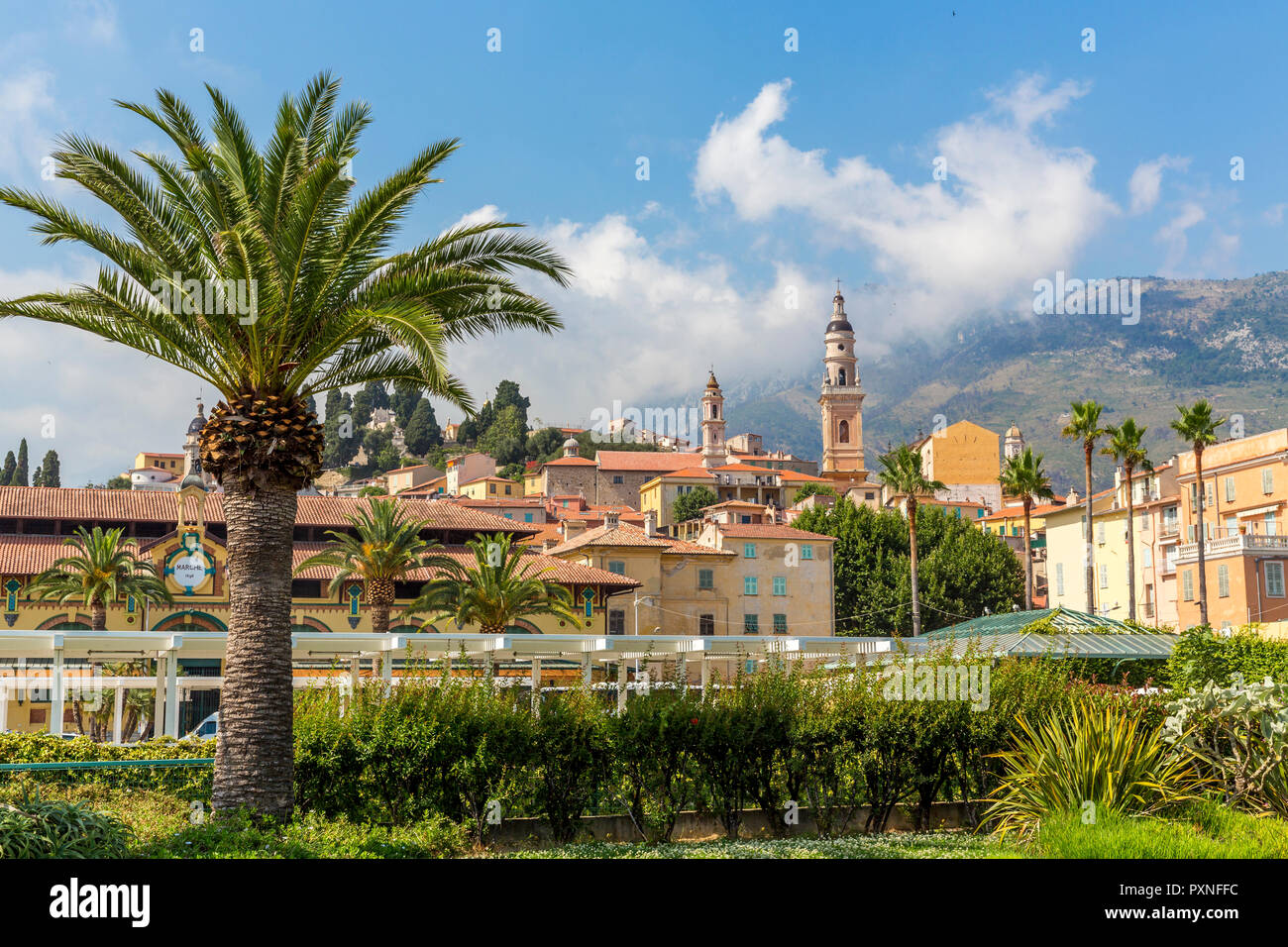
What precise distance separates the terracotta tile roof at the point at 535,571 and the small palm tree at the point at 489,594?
4.29m

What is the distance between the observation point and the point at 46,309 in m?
15.4

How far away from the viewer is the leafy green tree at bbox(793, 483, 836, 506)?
122456 millimetres

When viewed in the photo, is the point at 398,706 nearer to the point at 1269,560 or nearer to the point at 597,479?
the point at 1269,560

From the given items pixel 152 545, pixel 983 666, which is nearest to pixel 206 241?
pixel 983 666

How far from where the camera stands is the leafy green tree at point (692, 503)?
402 ft

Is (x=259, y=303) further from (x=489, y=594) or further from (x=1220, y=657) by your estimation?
(x=489, y=594)

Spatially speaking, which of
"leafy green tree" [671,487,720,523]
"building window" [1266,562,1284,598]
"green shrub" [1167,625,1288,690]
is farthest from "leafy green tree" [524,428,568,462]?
"green shrub" [1167,625,1288,690]

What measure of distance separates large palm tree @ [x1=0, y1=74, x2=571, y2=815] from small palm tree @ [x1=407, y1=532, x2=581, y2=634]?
92.7 ft

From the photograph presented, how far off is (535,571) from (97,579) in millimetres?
19260

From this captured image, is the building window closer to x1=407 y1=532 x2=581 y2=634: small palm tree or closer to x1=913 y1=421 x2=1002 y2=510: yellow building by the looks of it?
x1=407 y1=532 x2=581 y2=634: small palm tree

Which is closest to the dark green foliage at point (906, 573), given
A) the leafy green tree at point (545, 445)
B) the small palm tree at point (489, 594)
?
the small palm tree at point (489, 594)

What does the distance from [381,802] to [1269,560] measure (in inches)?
2190
